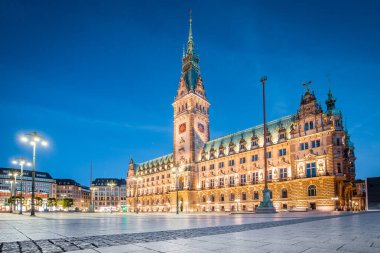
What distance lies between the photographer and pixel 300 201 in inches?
2309

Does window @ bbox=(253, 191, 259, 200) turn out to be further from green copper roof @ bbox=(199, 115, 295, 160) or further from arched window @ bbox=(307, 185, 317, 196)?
arched window @ bbox=(307, 185, 317, 196)

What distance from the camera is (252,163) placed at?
72.6 m

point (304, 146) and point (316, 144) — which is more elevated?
point (316, 144)

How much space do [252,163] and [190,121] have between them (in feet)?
85.2

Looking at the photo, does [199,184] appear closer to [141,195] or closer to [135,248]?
[141,195]

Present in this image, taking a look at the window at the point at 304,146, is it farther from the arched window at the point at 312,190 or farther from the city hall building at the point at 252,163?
the arched window at the point at 312,190

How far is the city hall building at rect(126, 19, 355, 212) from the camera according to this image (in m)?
56.3

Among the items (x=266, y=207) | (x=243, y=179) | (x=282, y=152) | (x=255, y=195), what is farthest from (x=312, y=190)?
(x=266, y=207)

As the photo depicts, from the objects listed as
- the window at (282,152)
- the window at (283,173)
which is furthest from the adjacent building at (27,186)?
the window at (282,152)

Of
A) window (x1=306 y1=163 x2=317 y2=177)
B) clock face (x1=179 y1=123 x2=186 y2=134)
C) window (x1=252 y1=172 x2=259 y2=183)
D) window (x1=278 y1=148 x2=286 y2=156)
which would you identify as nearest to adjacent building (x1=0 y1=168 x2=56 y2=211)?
clock face (x1=179 y1=123 x2=186 y2=134)

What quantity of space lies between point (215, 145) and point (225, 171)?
11.0m

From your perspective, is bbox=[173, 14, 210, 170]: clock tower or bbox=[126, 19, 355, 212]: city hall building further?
bbox=[173, 14, 210, 170]: clock tower

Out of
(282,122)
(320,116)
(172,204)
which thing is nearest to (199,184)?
(172,204)

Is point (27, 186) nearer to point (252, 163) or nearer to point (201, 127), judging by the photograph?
point (201, 127)
